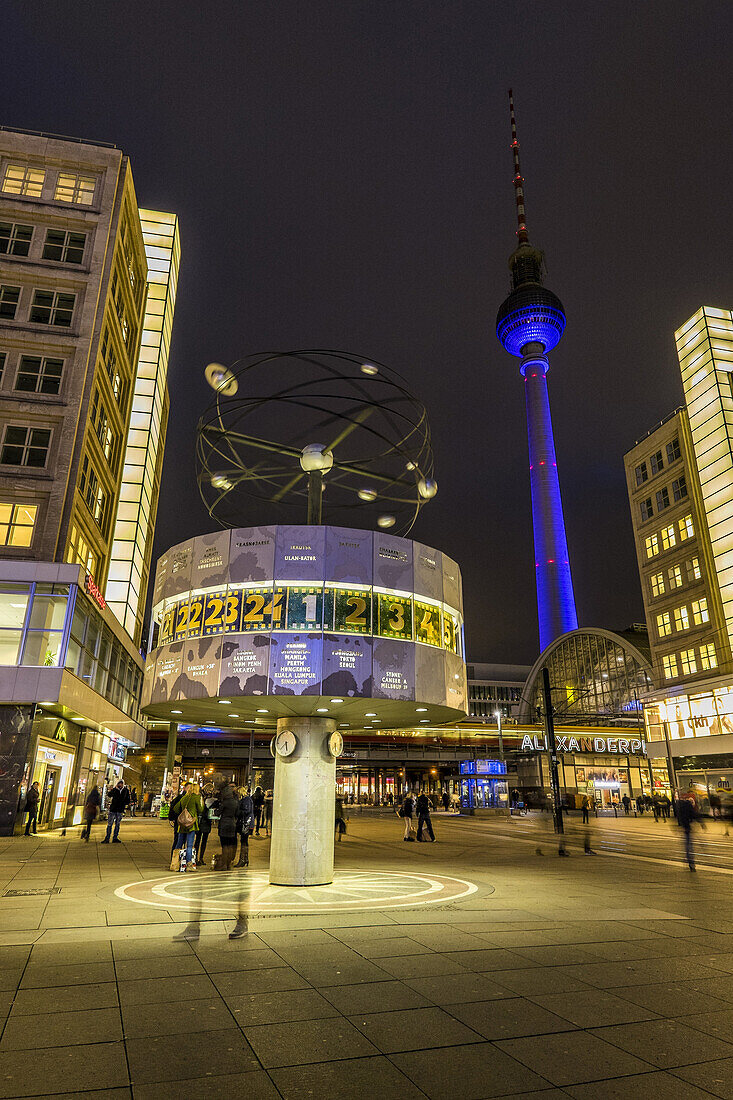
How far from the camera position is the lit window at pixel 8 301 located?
118 ft

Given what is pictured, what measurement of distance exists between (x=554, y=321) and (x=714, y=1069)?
164m

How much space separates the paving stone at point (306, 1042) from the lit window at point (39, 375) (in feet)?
116

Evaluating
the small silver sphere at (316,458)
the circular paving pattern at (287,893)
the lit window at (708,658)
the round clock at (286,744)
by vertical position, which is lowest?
the circular paving pattern at (287,893)

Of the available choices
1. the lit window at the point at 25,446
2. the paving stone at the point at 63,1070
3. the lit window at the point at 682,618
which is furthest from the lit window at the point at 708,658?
the paving stone at the point at 63,1070

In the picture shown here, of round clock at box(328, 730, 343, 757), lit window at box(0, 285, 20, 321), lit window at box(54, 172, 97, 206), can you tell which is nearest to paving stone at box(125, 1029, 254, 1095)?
round clock at box(328, 730, 343, 757)

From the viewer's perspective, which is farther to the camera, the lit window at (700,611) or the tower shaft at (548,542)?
the tower shaft at (548,542)

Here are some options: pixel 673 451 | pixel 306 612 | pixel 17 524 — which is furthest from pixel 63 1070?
pixel 673 451

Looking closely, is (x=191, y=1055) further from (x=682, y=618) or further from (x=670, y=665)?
(x=670, y=665)

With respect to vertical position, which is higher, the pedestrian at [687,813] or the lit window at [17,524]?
the lit window at [17,524]

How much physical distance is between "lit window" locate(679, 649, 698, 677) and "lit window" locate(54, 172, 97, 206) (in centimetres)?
5747

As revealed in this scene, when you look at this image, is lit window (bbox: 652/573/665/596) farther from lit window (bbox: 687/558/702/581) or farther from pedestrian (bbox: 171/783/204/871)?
pedestrian (bbox: 171/783/204/871)

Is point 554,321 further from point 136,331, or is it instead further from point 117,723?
point 117,723

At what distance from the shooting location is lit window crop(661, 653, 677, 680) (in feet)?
194

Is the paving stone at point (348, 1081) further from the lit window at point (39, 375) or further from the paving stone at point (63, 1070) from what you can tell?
the lit window at point (39, 375)
